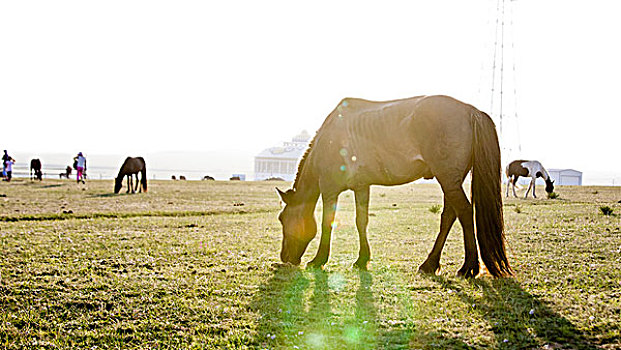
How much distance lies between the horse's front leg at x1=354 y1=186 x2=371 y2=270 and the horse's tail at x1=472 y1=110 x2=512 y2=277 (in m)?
1.80

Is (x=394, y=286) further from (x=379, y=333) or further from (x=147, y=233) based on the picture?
(x=147, y=233)

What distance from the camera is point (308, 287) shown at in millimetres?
6676

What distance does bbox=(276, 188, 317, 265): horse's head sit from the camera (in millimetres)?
8477

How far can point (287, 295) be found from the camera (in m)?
6.25

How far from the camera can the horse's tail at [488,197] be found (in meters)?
7.02

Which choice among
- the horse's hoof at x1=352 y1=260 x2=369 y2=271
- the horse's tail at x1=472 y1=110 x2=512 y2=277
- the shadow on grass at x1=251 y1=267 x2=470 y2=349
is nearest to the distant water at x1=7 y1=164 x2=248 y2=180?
the horse's hoof at x1=352 y1=260 x2=369 y2=271

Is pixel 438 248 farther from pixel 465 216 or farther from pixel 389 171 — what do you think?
pixel 389 171

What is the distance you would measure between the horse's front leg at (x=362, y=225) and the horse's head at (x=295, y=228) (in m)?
0.82

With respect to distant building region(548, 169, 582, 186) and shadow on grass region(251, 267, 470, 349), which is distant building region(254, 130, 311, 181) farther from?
shadow on grass region(251, 267, 470, 349)

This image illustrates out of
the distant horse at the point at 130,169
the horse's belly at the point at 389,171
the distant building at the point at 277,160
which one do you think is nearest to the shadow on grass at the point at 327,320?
the horse's belly at the point at 389,171

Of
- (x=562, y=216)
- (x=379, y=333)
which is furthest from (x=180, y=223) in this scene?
(x=562, y=216)

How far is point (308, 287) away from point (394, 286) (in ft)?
3.78

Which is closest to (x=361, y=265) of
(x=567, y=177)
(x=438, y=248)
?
(x=438, y=248)

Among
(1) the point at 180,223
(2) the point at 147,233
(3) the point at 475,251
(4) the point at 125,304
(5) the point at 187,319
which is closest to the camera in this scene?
(5) the point at 187,319
